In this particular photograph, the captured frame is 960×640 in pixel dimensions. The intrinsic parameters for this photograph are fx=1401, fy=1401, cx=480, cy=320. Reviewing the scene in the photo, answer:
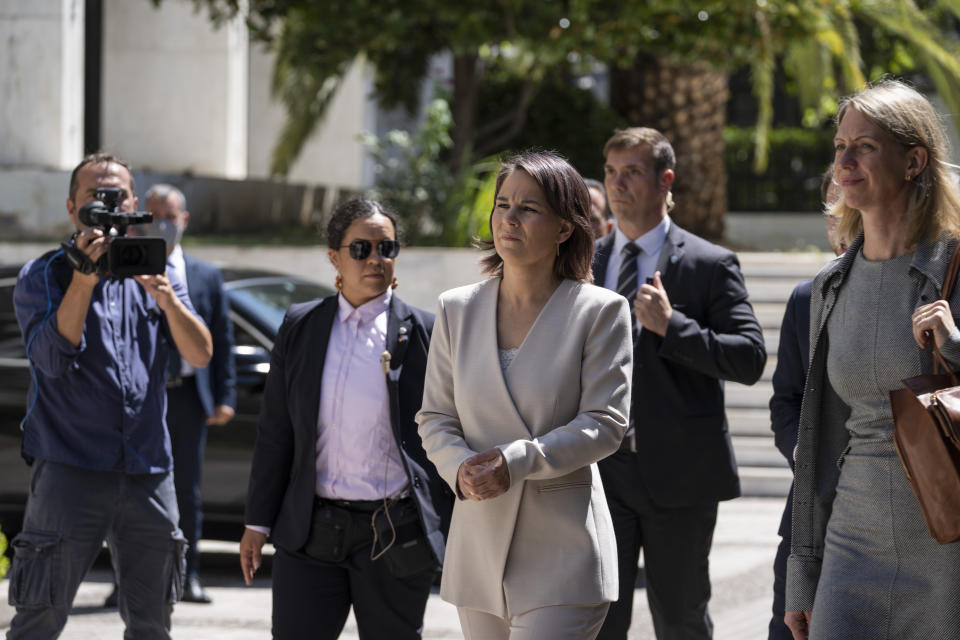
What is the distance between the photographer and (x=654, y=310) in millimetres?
4766

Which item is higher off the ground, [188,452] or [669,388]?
[669,388]

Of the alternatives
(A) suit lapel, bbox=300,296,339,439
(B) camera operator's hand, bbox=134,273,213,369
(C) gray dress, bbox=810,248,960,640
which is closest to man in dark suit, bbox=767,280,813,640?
(C) gray dress, bbox=810,248,960,640

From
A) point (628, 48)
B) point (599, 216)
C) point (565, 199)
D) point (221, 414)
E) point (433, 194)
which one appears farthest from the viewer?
point (628, 48)

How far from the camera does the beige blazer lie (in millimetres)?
3484

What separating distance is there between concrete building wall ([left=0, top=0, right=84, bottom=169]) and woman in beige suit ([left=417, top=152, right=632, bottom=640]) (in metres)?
9.52

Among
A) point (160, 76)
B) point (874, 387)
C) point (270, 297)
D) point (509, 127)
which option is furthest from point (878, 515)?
point (509, 127)

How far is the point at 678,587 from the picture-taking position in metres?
4.91

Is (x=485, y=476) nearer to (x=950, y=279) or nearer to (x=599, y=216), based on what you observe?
(x=950, y=279)

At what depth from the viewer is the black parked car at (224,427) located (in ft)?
25.0

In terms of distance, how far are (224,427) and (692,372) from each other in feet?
11.3

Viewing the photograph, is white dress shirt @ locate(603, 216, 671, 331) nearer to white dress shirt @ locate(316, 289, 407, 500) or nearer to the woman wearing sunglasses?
the woman wearing sunglasses

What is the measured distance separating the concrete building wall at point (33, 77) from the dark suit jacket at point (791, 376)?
9478mm

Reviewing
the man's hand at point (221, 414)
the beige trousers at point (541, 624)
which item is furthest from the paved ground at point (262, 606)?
the beige trousers at point (541, 624)

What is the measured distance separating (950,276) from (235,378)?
16.3 ft
